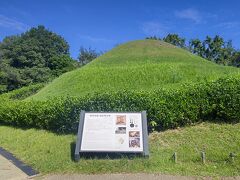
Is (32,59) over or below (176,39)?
below

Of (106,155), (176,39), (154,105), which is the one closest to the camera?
(106,155)

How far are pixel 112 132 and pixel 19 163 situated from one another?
7.60 feet

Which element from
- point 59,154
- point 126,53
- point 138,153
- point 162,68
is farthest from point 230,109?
point 126,53

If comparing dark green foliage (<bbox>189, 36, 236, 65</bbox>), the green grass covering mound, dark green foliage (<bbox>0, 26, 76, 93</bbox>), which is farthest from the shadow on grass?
dark green foliage (<bbox>189, 36, 236, 65</bbox>)

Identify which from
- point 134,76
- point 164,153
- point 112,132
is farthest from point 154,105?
point 134,76

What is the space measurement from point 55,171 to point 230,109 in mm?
4695

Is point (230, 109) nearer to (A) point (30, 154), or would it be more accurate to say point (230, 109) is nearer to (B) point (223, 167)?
(B) point (223, 167)

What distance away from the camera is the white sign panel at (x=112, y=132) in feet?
22.1

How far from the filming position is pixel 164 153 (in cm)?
700

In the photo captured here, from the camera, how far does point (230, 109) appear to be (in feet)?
26.6

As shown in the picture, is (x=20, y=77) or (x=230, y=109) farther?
(x=20, y=77)

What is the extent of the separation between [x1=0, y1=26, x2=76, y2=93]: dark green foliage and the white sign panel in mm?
32656

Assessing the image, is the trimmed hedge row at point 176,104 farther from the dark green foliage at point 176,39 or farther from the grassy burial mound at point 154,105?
the dark green foliage at point 176,39

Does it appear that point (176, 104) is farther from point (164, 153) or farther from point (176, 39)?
A: point (176, 39)
